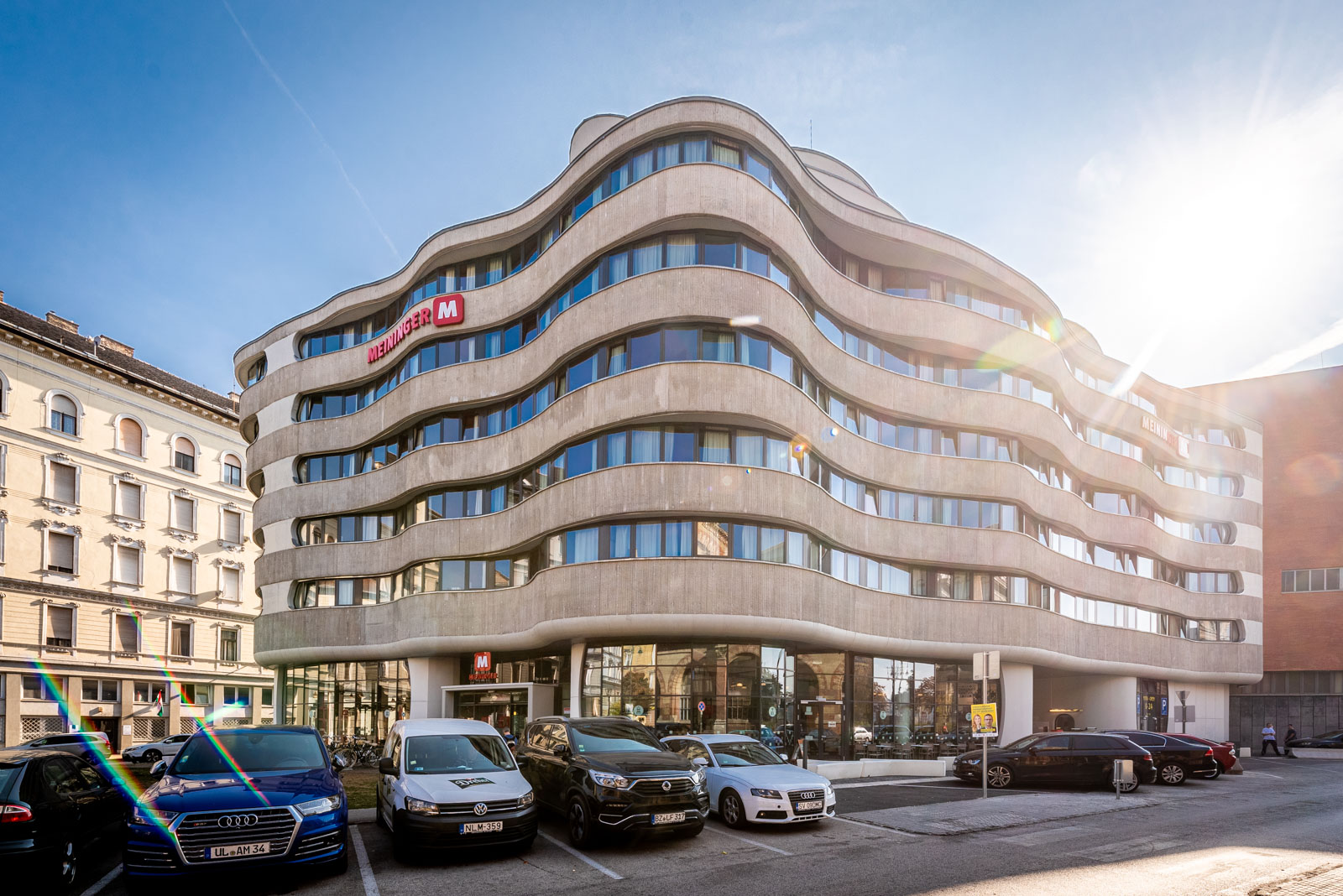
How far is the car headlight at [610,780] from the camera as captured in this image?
12.8 metres

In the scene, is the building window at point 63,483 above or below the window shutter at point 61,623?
above

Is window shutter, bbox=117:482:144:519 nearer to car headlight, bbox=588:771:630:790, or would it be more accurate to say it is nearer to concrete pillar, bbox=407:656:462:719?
concrete pillar, bbox=407:656:462:719

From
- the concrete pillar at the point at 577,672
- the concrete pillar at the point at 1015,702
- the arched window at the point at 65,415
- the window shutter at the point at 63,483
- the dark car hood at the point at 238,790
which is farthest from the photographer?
the arched window at the point at 65,415

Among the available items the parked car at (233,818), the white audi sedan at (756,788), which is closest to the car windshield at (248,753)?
the parked car at (233,818)

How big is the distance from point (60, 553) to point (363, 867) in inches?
1624

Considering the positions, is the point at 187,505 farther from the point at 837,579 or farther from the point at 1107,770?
the point at 1107,770

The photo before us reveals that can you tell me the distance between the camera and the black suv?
1271cm

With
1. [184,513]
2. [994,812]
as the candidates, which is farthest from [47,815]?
[184,513]

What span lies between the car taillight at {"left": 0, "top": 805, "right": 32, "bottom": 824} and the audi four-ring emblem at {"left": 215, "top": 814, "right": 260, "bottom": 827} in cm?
194

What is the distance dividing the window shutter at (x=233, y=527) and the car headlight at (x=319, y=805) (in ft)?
161

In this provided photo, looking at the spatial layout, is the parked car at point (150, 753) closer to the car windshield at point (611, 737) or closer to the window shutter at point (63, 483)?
the window shutter at point (63, 483)

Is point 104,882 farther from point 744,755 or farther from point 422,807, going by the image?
point 744,755

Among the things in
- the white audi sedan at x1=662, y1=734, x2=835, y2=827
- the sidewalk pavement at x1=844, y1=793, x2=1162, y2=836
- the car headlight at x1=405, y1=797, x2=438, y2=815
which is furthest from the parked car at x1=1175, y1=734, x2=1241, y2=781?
the car headlight at x1=405, y1=797, x2=438, y2=815

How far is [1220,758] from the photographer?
1090 inches
